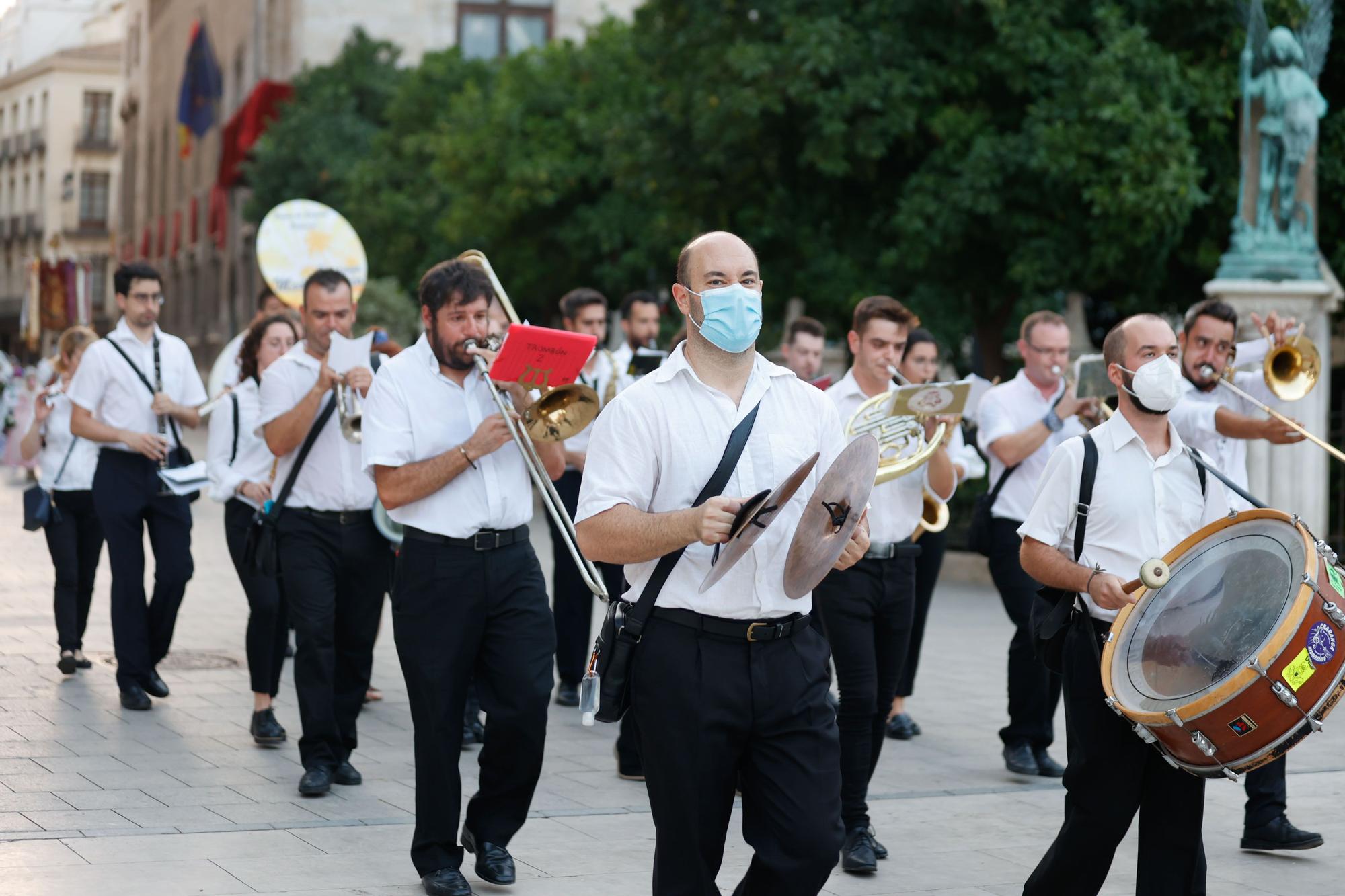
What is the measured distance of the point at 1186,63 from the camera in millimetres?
17062

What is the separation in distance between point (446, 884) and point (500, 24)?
35833 millimetres

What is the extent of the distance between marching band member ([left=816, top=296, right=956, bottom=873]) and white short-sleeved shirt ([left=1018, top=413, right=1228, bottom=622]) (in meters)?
1.36

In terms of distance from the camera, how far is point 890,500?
7.15 metres

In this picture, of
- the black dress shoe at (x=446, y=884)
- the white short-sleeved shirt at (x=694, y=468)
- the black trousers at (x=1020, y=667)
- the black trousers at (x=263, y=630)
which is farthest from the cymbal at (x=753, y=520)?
the black trousers at (x=263, y=630)

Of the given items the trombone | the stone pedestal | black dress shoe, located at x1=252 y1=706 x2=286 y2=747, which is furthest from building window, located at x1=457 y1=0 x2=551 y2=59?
the trombone

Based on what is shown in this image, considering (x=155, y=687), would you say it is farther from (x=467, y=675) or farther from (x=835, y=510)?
(x=835, y=510)

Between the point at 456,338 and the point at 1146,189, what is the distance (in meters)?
10.7

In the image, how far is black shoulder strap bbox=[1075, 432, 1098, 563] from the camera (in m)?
5.24

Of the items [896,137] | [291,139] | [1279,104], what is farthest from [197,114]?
[1279,104]

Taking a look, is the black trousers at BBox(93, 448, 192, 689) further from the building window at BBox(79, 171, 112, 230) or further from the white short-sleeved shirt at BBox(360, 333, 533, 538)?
the building window at BBox(79, 171, 112, 230)

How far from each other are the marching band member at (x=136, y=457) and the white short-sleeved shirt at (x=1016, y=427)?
12.5 ft

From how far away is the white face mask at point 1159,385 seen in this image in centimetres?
519

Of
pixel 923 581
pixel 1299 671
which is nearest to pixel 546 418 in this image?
pixel 1299 671

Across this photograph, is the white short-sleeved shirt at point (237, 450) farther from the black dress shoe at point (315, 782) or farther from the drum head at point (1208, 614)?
the drum head at point (1208, 614)
